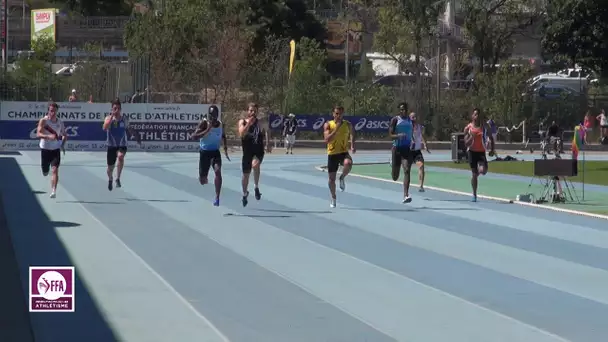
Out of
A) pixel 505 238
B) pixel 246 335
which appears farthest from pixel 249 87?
pixel 246 335

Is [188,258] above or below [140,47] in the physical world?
below

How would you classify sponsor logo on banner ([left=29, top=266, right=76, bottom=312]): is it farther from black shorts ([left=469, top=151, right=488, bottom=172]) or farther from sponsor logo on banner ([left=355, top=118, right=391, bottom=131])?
sponsor logo on banner ([left=355, top=118, right=391, bottom=131])

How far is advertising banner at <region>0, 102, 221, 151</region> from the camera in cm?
4291

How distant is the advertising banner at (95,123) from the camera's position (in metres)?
42.9

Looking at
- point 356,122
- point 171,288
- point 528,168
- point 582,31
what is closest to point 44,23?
point 356,122

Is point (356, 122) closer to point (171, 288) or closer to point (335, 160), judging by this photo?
point (335, 160)

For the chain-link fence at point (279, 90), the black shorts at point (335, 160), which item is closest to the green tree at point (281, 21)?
the chain-link fence at point (279, 90)

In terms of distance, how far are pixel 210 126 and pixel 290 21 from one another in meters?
64.4

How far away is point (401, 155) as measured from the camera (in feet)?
78.3

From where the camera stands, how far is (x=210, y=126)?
70.4ft

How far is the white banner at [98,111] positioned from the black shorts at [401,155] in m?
19.3

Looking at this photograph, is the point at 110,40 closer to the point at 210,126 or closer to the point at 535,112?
the point at 535,112

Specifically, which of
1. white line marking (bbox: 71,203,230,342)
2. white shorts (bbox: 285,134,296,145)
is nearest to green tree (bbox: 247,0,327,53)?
white shorts (bbox: 285,134,296,145)

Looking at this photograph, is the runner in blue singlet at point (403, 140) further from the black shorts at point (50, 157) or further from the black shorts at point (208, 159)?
the black shorts at point (50, 157)
